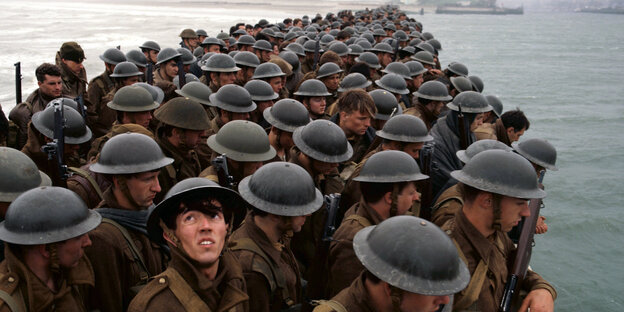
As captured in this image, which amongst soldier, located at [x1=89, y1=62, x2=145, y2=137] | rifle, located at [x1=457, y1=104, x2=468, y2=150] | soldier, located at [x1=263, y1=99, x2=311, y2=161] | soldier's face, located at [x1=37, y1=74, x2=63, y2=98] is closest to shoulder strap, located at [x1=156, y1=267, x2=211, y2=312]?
soldier, located at [x1=263, y1=99, x2=311, y2=161]

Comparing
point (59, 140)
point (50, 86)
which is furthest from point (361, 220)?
point (50, 86)

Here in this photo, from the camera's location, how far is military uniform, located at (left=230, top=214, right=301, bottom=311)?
3.22m

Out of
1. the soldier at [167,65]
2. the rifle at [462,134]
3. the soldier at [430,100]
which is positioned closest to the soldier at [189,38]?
the soldier at [167,65]

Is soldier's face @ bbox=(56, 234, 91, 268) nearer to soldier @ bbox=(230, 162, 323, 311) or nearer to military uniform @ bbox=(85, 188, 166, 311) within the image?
military uniform @ bbox=(85, 188, 166, 311)

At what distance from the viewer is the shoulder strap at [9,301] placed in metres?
2.66

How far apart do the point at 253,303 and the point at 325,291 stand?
0.73 m

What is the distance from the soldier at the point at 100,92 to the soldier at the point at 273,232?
17.0ft

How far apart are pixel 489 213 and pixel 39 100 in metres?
6.26

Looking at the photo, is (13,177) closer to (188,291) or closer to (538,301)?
(188,291)

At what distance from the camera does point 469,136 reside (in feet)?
21.6

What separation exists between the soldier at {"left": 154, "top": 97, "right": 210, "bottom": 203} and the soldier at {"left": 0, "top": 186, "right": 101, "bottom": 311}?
210cm

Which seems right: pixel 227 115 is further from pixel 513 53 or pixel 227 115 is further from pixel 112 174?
pixel 513 53

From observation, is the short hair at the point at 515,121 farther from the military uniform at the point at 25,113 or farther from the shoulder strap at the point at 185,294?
the military uniform at the point at 25,113

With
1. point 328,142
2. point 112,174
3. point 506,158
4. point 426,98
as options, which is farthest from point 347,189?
point 426,98
